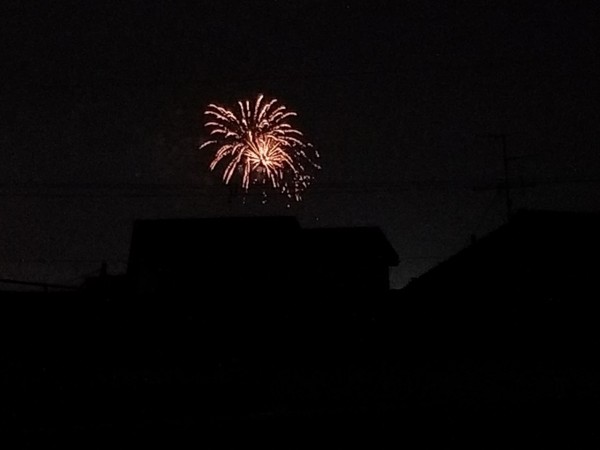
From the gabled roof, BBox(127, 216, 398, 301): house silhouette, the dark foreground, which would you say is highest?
BBox(127, 216, 398, 301): house silhouette

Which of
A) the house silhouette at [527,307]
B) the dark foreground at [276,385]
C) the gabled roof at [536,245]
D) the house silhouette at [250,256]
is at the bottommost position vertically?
the dark foreground at [276,385]

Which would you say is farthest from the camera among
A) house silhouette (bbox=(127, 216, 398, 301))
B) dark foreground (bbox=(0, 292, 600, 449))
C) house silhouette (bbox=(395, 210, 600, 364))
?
house silhouette (bbox=(127, 216, 398, 301))

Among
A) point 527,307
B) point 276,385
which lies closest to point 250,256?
point 527,307

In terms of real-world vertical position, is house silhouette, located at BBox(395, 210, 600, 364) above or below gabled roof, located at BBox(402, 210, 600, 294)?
below

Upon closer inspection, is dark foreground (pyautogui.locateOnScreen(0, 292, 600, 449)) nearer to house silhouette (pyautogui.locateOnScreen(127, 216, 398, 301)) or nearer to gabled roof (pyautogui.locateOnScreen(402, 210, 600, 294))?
gabled roof (pyautogui.locateOnScreen(402, 210, 600, 294))

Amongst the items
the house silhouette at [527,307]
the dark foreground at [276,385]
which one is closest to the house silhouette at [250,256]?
the house silhouette at [527,307]

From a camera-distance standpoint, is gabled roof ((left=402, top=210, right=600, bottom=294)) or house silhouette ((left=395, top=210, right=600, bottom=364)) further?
gabled roof ((left=402, top=210, right=600, bottom=294))

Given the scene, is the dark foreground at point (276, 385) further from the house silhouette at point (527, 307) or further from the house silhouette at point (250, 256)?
the house silhouette at point (250, 256)

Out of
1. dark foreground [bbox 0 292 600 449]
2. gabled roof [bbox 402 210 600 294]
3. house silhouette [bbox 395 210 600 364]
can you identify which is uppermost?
gabled roof [bbox 402 210 600 294]

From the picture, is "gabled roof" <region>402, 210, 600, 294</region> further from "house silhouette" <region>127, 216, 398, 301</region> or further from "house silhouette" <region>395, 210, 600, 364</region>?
"house silhouette" <region>127, 216, 398, 301</region>

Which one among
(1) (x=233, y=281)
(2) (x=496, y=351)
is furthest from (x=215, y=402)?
(1) (x=233, y=281)

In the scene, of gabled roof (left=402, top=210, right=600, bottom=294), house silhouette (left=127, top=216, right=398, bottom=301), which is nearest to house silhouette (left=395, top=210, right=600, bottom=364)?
gabled roof (left=402, top=210, right=600, bottom=294)

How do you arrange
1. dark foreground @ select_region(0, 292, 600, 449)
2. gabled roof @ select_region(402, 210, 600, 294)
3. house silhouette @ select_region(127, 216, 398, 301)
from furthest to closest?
house silhouette @ select_region(127, 216, 398, 301) < gabled roof @ select_region(402, 210, 600, 294) < dark foreground @ select_region(0, 292, 600, 449)

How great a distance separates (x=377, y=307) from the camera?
14867 millimetres
